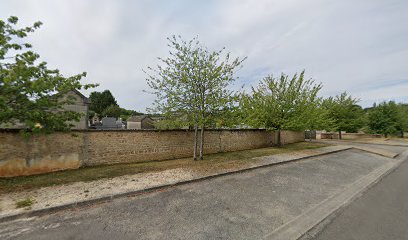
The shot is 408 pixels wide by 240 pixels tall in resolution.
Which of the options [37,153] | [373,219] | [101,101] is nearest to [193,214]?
[373,219]

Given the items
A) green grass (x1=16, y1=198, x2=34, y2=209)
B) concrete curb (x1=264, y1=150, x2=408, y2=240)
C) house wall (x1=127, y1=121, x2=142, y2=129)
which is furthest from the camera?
house wall (x1=127, y1=121, x2=142, y2=129)

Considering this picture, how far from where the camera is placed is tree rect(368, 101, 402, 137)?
26.4 m

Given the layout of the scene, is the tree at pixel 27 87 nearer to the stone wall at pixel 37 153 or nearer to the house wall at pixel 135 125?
the stone wall at pixel 37 153

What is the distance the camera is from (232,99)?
8.98 m

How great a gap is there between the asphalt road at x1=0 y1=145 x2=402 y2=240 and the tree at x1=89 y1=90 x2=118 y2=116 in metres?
62.7

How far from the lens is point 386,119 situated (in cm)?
2636

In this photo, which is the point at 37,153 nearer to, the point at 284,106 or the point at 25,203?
the point at 25,203

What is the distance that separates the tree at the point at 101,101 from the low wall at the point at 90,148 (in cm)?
5788

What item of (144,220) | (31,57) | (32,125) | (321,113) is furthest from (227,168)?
(321,113)

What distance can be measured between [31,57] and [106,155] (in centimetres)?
465

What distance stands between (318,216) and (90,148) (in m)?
8.68

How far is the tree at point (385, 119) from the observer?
1038 inches

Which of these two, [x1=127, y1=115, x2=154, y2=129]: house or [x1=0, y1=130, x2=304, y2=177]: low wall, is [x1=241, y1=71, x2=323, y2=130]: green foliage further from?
[x1=127, y1=115, x2=154, y2=129]: house

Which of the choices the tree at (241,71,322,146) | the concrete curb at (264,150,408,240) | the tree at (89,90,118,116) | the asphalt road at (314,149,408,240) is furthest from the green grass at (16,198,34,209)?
the tree at (89,90,118,116)
